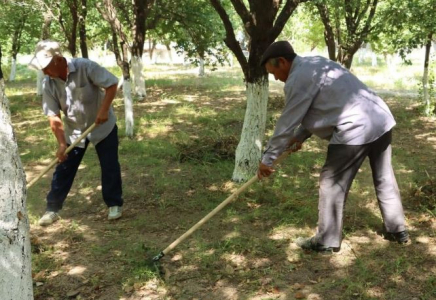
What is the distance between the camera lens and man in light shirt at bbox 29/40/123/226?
14.8 feet

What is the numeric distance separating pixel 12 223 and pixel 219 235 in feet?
7.89

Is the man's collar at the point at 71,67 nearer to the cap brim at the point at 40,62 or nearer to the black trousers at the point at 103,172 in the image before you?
the cap brim at the point at 40,62

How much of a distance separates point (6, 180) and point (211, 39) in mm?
8738

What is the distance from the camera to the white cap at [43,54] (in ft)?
13.5

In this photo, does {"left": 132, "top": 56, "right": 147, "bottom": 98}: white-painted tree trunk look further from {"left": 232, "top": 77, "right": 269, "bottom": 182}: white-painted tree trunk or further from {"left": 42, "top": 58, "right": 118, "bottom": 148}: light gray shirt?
{"left": 42, "top": 58, "right": 118, "bottom": 148}: light gray shirt

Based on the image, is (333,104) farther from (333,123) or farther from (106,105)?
(106,105)

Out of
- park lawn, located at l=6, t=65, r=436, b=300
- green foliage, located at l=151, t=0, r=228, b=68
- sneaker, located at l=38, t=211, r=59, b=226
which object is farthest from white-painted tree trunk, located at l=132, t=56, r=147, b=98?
sneaker, located at l=38, t=211, r=59, b=226

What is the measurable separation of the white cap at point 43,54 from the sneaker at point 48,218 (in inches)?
63.4

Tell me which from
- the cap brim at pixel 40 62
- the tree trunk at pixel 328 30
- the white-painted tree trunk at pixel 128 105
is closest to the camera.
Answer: the cap brim at pixel 40 62

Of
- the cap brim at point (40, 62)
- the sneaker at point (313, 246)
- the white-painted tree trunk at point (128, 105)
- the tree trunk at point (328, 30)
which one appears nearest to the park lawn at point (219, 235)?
the sneaker at point (313, 246)

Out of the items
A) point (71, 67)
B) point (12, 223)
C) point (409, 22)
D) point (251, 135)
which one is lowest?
point (251, 135)

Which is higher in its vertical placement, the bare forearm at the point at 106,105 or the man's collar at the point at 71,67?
the man's collar at the point at 71,67

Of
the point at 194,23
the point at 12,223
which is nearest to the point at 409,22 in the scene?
the point at 194,23

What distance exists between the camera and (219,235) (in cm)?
445
